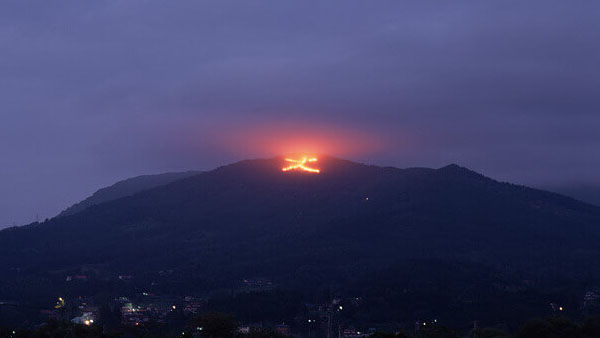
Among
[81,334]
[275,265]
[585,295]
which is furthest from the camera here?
[275,265]

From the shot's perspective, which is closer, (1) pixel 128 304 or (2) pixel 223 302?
(2) pixel 223 302

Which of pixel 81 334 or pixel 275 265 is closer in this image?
pixel 81 334

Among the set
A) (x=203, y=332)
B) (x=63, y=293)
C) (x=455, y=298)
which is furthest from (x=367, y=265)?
(x=203, y=332)

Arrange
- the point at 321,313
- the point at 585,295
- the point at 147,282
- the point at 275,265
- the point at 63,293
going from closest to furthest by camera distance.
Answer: the point at 321,313, the point at 585,295, the point at 63,293, the point at 147,282, the point at 275,265

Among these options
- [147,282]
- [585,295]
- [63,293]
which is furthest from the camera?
[147,282]

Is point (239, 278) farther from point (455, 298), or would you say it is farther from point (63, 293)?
point (455, 298)

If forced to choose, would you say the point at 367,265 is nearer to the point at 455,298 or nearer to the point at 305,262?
the point at 305,262

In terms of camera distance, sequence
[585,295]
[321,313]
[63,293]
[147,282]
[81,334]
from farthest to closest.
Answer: [147,282] < [63,293] < [585,295] < [321,313] < [81,334]

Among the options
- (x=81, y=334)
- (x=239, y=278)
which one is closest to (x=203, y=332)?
(x=81, y=334)
